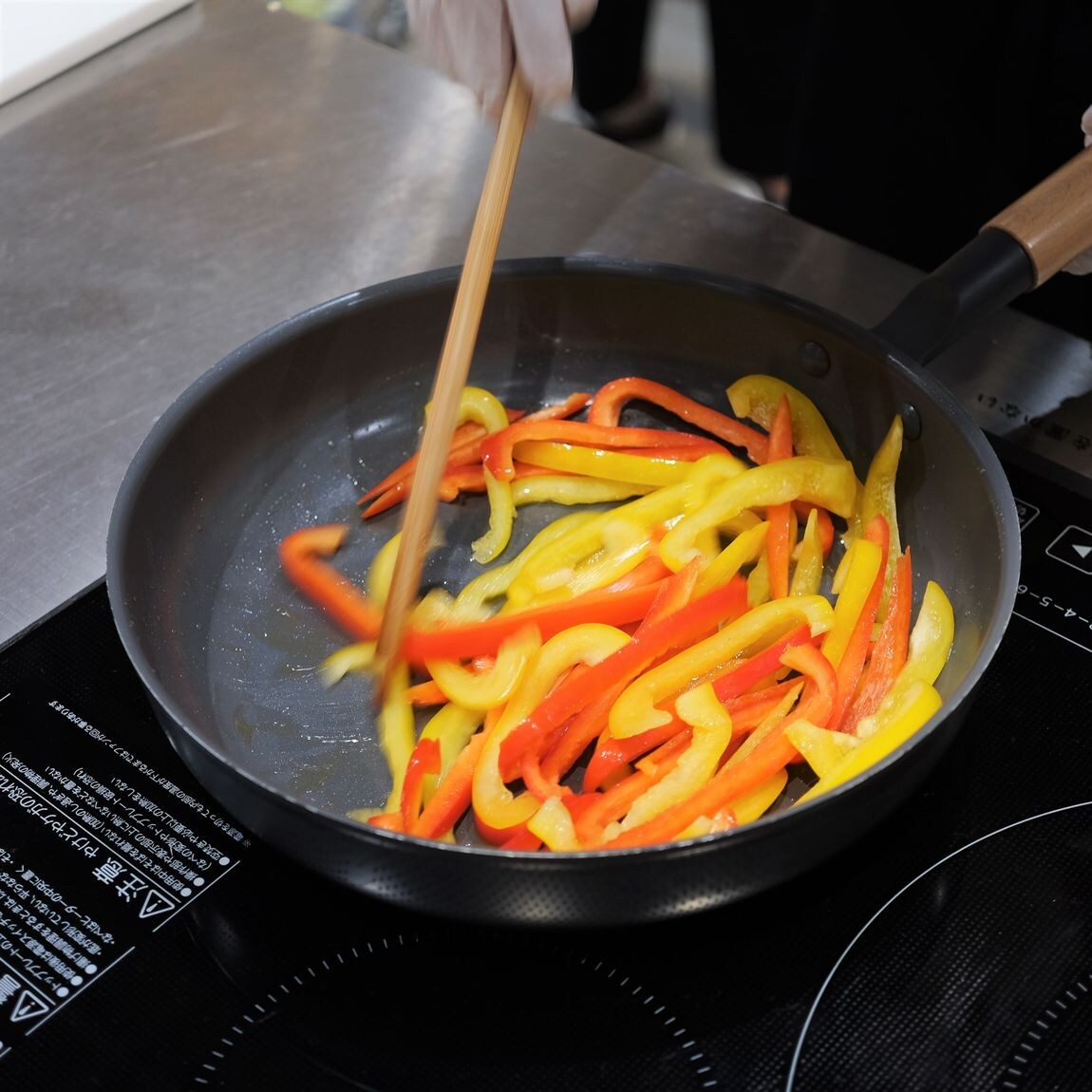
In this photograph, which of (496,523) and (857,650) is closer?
(857,650)

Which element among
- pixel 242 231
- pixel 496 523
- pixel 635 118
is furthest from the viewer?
pixel 635 118

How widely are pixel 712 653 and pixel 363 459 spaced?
410 millimetres

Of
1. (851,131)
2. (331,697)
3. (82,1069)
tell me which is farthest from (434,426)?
(851,131)

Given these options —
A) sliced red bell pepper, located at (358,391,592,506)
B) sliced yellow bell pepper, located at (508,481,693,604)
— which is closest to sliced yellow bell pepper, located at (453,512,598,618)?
sliced yellow bell pepper, located at (508,481,693,604)

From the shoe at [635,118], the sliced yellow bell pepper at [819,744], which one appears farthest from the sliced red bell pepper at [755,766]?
the shoe at [635,118]

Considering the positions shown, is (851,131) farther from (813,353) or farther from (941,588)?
(941,588)

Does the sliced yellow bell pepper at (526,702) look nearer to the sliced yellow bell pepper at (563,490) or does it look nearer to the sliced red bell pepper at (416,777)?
the sliced red bell pepper at (416,777)

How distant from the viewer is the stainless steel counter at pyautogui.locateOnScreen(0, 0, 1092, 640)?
1303 mm

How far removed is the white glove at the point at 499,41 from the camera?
112cm

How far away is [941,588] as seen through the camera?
111 centimetres

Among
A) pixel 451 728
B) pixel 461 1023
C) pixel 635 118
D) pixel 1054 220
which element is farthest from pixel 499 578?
pixel 635 118

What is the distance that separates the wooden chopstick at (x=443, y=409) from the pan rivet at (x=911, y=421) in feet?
1.27

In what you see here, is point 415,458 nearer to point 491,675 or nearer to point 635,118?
point 491,675

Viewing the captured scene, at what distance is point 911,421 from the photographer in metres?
1.17
